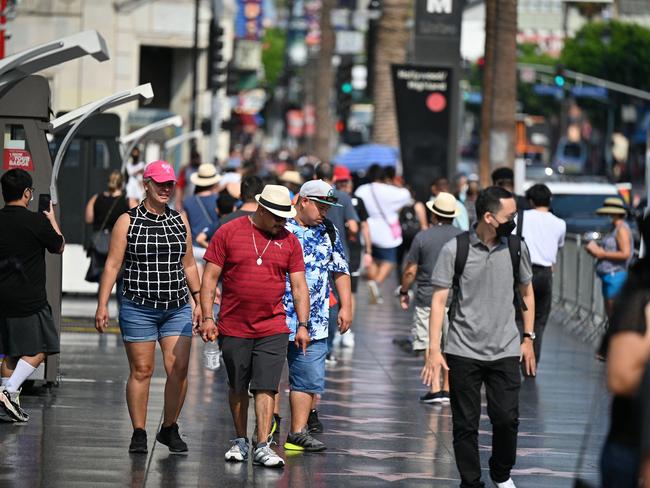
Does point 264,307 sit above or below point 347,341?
above

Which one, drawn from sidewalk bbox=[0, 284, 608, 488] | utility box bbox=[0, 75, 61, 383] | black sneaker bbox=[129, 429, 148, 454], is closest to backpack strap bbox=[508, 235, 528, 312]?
sidewalk bbox=[0, 284, 608, 488]

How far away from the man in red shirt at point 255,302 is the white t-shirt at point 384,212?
33.5 feet

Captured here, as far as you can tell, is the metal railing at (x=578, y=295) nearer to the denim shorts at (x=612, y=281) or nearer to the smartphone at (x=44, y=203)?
the denim shorts at (x=612, y=281)

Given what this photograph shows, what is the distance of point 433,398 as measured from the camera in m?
12.5

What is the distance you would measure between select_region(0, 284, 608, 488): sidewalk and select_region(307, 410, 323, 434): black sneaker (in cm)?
6

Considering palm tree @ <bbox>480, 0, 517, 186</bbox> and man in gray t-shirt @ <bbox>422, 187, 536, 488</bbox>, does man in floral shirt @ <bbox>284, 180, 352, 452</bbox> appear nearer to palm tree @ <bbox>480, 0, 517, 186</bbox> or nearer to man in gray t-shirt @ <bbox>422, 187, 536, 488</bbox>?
man in gray t-shirt @ <bbox>422, 187, 536, 488</bbox>

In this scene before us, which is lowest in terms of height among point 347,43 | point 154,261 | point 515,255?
point 154,261

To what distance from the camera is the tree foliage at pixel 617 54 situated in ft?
252

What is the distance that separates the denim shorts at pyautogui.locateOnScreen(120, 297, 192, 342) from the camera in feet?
30.5

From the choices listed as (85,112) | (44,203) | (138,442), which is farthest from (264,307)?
(85,112)

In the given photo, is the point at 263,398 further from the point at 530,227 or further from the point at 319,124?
the point at 319,124

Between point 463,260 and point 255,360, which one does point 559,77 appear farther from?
point 463,260

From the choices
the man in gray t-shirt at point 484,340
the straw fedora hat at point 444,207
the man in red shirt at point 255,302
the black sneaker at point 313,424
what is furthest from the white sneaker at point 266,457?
the straw fedora hat at point 444,207

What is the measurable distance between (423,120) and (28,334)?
57.0ft
